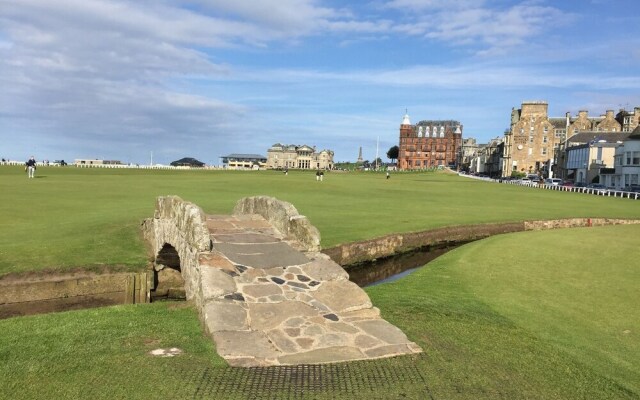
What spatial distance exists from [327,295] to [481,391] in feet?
13.6

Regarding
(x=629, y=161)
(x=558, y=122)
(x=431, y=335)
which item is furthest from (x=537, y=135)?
(x=431, y=335)

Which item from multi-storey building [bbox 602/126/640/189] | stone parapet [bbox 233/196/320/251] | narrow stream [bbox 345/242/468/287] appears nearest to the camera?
stone parapet [bbox 233/196/320/251]

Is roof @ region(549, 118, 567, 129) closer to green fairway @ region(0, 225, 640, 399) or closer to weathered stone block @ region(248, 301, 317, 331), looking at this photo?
green fairway @ region(0, 225, 640, 399)

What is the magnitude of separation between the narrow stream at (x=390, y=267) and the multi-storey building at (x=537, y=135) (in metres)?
114

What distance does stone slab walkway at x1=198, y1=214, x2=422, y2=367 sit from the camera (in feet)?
25.6

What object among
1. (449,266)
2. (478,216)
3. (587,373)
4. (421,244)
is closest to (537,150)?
(478,216)

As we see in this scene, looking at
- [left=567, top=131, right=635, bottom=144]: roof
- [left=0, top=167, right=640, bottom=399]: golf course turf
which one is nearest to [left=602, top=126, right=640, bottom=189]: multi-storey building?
[left=567, top=131, right=635, bottom=144]: roof

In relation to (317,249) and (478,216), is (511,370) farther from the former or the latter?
(478,216)

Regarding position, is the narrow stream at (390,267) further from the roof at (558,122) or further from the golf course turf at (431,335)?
the roof at (558,122)

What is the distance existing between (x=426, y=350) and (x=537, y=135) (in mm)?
132784

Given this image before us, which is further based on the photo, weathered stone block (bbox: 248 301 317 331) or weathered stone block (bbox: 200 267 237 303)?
weathered stone block (bbox: 200 267 237 303)

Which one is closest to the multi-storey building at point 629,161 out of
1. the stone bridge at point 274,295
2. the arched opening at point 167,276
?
the arched opening at point 167,276

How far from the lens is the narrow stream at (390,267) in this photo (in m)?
19.6

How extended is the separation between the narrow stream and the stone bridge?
21.7 feet
